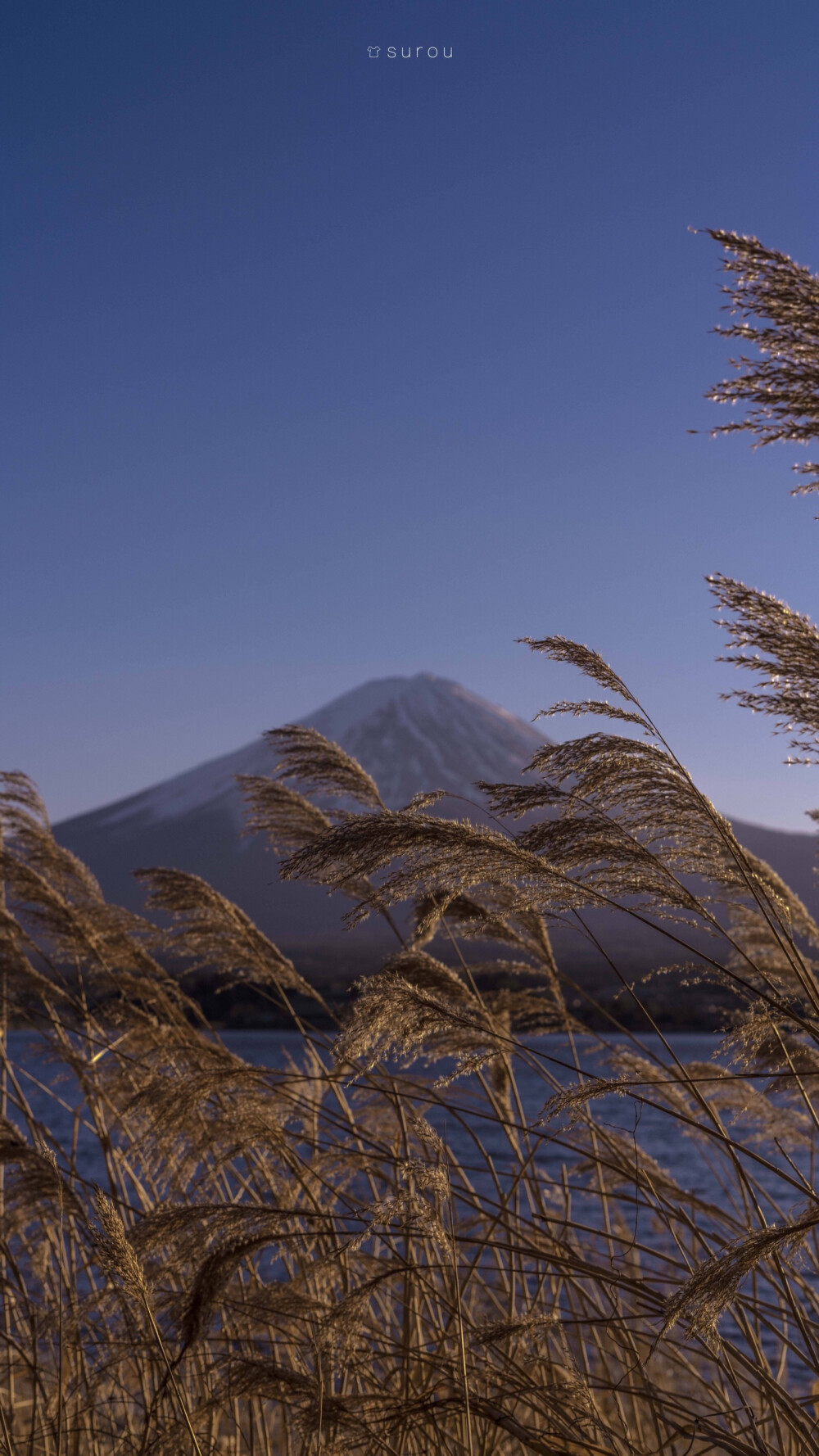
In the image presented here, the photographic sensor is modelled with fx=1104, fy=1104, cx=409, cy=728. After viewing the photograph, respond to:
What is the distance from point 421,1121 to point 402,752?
12676 cm

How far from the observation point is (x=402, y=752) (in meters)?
129

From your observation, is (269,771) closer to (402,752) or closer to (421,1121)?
(402,752)

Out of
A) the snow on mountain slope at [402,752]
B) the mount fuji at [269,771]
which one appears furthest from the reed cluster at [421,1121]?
the snow on mountain slope at [402,752]

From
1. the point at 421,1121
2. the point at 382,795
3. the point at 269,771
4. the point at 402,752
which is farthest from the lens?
the point at 402,752

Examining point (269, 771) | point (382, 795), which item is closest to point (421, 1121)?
point (382, 795)

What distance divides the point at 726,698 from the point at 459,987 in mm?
1179

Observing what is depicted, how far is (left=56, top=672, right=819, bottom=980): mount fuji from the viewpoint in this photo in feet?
262

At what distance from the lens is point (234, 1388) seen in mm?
1991

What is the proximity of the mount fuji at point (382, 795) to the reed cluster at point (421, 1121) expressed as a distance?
53876 millimetres

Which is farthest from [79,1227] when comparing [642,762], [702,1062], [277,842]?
[642,762]

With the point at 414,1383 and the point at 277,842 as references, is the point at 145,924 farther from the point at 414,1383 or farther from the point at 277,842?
the point at 414,1383

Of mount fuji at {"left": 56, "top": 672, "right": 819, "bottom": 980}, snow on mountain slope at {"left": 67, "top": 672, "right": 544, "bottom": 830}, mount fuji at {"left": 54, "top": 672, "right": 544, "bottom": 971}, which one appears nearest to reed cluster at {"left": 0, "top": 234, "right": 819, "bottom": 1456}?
mount fuji at {"left": 56, "top": 672, "right": 819, "bottom": 980}

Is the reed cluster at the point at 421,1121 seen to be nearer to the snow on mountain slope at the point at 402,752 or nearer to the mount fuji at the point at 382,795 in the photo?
the mount fuji at the point at 382,795

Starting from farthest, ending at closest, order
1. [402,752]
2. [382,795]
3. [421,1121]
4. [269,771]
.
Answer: [402,752] → [269,771] → [382,795] → [421,1121]
